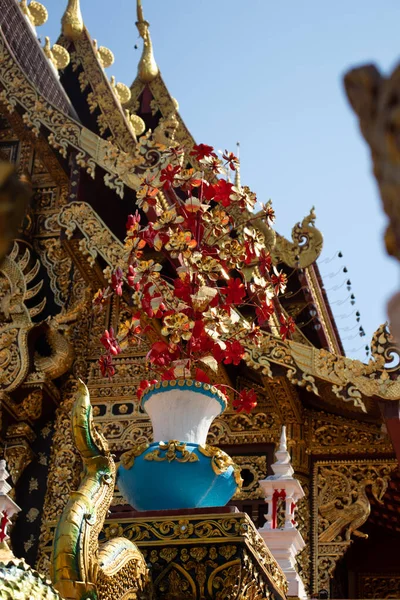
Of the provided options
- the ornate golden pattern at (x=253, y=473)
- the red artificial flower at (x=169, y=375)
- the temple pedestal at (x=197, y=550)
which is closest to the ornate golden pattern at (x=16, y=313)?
the ornate golden pattern at (x=253, y=473)

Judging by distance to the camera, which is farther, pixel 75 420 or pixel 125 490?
pixel 125 490

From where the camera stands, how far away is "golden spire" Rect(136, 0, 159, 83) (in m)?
8.46

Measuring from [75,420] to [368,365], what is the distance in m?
3.19

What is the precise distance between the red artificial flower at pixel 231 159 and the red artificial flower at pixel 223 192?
0.96 ft

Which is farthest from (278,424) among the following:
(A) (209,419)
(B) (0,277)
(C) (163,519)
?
(C) (163,519)

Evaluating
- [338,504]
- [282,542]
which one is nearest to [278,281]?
[282,542]

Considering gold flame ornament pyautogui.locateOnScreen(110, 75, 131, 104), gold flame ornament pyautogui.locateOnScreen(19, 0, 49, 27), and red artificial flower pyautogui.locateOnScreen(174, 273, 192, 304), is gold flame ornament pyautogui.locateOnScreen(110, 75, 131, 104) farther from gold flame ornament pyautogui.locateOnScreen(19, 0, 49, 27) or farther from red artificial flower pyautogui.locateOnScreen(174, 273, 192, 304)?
red artificial flower pyautogui.locateOnScreen(174, 273, 192, 304)

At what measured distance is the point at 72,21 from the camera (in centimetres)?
848

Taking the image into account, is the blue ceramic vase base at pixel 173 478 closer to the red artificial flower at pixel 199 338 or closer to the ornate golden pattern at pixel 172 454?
the ornate golden pattern at pixel 172 454

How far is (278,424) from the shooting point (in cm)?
593

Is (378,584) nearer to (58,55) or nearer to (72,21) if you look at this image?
(58,55)

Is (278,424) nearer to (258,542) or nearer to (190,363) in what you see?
(190,363)

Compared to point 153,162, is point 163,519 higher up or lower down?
lower down

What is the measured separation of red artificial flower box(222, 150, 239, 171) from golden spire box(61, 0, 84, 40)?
191 inches
